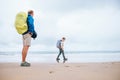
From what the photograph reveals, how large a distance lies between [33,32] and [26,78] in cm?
171

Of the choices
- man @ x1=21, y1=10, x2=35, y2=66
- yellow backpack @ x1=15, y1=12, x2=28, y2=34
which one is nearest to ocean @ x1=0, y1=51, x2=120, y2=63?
man @ x1=21, y1=10, x2=35, y2=66

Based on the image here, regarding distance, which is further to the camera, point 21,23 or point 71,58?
point 71,58

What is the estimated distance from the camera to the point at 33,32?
4723mm

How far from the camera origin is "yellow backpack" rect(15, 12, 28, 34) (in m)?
4.58

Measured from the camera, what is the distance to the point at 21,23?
459 centimetres

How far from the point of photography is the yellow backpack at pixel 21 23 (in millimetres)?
4579

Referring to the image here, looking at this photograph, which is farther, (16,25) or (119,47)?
(16,25)

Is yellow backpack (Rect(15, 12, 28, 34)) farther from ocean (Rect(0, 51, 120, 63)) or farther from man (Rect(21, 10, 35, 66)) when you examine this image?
ocean (Rect(0, 51, 120, 63))

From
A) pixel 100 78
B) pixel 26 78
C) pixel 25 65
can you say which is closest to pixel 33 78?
pixel 26 78

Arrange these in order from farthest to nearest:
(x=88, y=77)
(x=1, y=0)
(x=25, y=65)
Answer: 1. (x=25, y=65)
2. (x=88, y=77)
3. (x=1, y=0)

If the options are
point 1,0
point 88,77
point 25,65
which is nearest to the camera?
point 1,0

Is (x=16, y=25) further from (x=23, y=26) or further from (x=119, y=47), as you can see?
(x=119, y=47)

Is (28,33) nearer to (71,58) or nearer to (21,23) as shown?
(21,23)

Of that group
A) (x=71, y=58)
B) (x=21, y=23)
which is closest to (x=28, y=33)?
(x=21, y=23)
